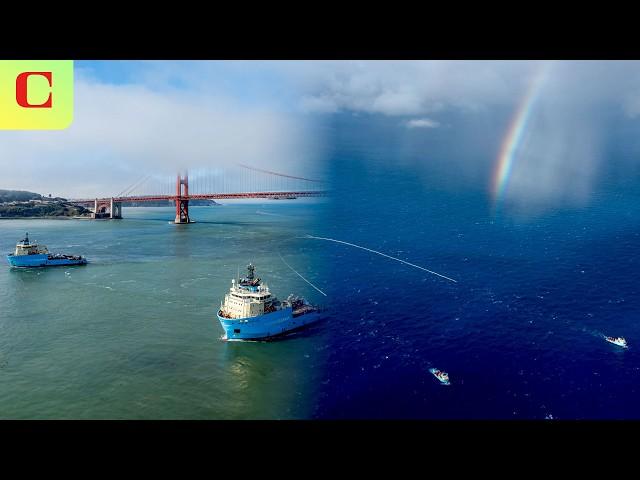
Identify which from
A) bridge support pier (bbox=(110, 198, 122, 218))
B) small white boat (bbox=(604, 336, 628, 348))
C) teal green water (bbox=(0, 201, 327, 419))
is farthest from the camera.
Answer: bridge support pier (bbox=(110, 198, 122, 218))

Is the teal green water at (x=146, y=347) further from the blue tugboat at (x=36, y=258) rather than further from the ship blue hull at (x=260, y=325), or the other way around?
the blue tugboat at (x=36, y=258)

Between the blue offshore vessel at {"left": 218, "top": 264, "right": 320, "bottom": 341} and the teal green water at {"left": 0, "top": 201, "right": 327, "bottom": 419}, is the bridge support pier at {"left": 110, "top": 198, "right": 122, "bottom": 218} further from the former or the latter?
the blue offshore vessel at {"left": 218, "top": 264, "right": 320, "bottom": 341}

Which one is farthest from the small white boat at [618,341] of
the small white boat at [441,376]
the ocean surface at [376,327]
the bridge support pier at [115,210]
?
the bridge support pier at [115,210]

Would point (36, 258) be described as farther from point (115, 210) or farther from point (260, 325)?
point (115, 210)

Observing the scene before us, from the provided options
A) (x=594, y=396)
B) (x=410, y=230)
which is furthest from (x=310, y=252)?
(x=594, y=396)

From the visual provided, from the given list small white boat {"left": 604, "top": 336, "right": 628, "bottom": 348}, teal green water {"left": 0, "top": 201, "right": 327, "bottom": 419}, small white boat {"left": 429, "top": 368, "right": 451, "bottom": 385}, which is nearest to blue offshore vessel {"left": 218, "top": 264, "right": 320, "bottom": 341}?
teal green water {"left": 0, "top": 201, "right": 327, "bottom": 419}

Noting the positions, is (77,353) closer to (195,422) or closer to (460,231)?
(195,422)
